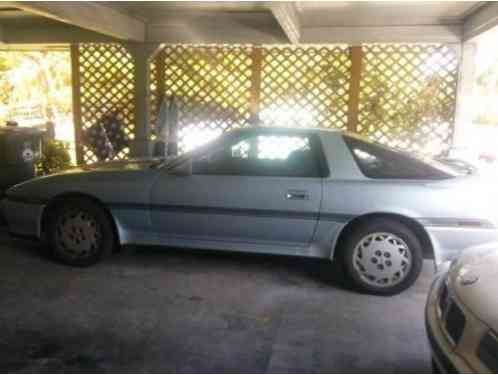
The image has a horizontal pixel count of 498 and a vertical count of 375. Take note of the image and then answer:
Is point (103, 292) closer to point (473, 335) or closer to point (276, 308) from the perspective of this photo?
point (276, 308)

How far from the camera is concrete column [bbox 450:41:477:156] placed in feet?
23.9

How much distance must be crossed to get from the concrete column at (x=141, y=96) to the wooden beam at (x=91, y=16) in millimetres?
221

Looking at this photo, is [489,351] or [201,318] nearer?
[489,351]

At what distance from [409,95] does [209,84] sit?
3.34 m

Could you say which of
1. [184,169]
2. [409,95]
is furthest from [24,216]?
[409,95]

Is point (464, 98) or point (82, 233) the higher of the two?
point (464, 98)

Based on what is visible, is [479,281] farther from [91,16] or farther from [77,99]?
[77,99]

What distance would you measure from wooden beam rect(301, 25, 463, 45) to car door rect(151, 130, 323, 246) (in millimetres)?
3585

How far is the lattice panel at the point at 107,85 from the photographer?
8875mm

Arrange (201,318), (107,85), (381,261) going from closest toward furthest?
1. (201,318)
2. (381,261)
3. (107,85)

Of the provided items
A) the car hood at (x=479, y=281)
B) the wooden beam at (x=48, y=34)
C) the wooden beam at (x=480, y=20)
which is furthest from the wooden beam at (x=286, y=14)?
the wooden beam at (x=48, y=34)

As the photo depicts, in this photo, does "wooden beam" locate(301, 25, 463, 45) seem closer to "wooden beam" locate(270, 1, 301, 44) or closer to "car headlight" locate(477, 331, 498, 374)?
"wooden beam" locate(270, 1, 301, 44)

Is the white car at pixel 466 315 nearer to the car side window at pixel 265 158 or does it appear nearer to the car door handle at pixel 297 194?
the car door handle at pixel 297 194

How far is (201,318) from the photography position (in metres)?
3.60
